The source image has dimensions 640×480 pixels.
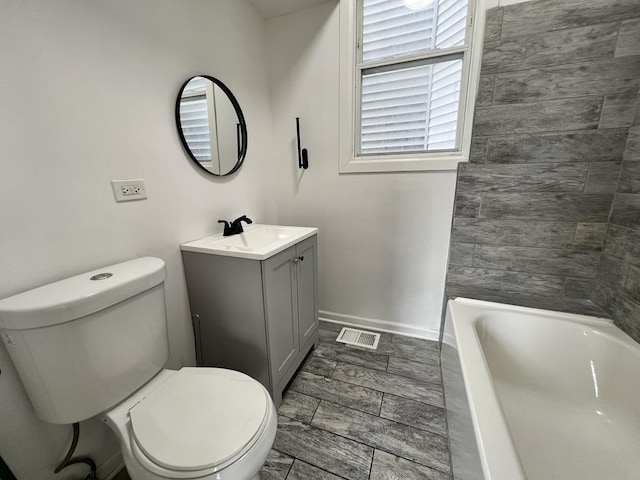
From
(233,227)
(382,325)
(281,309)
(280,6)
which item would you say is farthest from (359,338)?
(280,6)

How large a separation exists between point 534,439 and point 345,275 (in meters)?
1.35

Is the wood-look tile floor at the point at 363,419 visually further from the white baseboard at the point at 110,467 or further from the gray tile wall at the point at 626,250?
the gray tile wall at the point at 626,250

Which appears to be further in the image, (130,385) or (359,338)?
(359,338)

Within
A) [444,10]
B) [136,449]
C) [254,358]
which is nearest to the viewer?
[136,449]

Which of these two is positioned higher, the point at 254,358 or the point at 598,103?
the point at 598,103

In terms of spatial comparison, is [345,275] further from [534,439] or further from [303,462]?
[534,439]

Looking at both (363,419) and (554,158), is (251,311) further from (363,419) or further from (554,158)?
(554,158)

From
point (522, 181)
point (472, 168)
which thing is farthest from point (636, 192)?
point (472, 168)

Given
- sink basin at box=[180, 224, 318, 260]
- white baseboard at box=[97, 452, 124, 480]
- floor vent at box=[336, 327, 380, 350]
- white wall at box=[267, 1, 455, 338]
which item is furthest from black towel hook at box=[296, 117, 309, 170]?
white baseboard at box=[97, 452, 124, 480]

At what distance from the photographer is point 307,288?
5.30 feet

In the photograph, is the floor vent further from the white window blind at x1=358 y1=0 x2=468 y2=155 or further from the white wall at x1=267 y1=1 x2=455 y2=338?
the white window blind at x1=358 y1=0 x2=468 y2=155

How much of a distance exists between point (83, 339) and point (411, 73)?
2145 millimetres

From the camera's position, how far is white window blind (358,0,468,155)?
1589mm

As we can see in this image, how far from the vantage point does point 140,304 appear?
3.11ft
